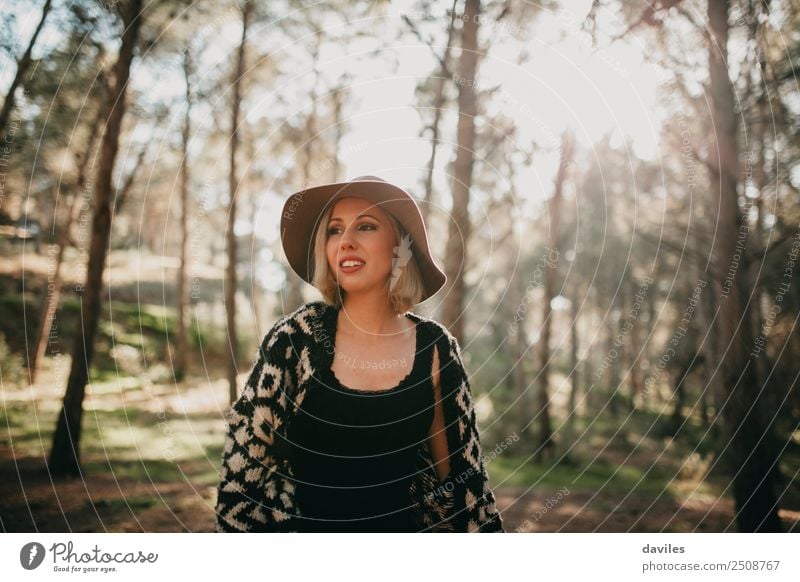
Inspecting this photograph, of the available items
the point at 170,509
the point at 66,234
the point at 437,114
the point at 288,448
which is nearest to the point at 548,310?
the point at 437,114

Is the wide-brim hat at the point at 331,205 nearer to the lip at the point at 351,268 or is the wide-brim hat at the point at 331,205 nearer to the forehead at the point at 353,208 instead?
the forehead at the point at 353,208

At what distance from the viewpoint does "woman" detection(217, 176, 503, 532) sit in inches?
74.5

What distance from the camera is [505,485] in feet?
25.1

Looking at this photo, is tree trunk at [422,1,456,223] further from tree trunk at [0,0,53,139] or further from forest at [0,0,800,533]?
tree trunk at [0,0,53,139]

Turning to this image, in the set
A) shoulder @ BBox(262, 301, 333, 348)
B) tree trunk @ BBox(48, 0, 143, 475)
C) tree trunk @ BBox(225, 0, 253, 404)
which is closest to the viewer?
shoulder @ BBox(262, 301, 333, 348)

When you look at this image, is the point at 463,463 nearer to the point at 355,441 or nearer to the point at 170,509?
the point at 355,441

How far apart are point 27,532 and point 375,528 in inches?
75.3

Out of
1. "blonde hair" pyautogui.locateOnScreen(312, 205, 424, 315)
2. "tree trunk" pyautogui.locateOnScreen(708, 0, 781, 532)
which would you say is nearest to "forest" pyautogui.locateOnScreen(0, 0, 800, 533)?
"tree trunk" pyautogui.locateOnScreen(708, 0, 781, 532)

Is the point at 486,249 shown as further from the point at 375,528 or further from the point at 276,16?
the point at 375,528

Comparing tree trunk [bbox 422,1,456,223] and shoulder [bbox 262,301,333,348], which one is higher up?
tree trunk [bbox 422,1,456,223]

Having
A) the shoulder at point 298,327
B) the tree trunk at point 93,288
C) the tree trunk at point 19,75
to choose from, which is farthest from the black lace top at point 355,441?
the tree trunk at point 93,288

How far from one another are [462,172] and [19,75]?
3.45m

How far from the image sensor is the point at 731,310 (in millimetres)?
3811
